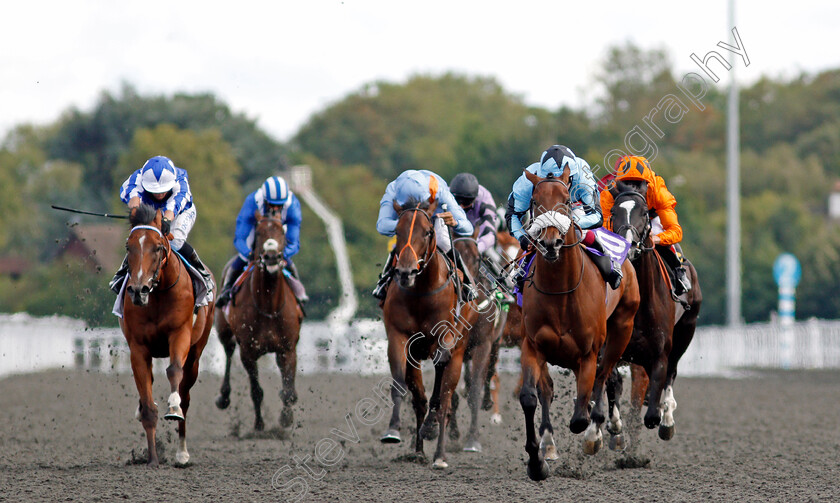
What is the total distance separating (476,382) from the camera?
33.8 ft

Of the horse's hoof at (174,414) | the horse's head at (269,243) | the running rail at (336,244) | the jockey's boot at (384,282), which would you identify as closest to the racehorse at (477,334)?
the jockey's boot at (384,282)

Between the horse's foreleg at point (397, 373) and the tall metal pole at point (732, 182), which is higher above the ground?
the tall metal pole at point (732, 182)

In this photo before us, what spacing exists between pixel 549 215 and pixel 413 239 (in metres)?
1.51

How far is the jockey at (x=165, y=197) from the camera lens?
936cm

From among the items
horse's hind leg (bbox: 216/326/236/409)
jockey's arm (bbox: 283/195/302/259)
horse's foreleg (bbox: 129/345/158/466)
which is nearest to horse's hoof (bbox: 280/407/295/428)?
horse's hind leg (bbox: 216/326/236/409)

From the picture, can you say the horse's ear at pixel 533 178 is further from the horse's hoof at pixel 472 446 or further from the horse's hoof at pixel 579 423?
the horse's hoof at pixel 472 446

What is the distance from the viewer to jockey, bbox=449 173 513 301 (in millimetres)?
11062

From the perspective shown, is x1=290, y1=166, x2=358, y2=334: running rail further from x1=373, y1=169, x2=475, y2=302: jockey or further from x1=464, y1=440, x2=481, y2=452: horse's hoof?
x1=373, y1=169, x2=475, y2=302: jockey

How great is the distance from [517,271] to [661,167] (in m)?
45.4

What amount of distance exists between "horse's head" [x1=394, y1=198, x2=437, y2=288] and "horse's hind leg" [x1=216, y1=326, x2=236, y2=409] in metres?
4.22

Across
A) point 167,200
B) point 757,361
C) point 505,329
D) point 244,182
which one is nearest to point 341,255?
point 757,361

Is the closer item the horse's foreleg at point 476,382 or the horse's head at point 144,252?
the horse's head at point 144,252

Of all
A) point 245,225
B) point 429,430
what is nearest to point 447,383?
point 429,430

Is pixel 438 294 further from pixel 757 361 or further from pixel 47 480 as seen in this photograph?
pixel 757 361
